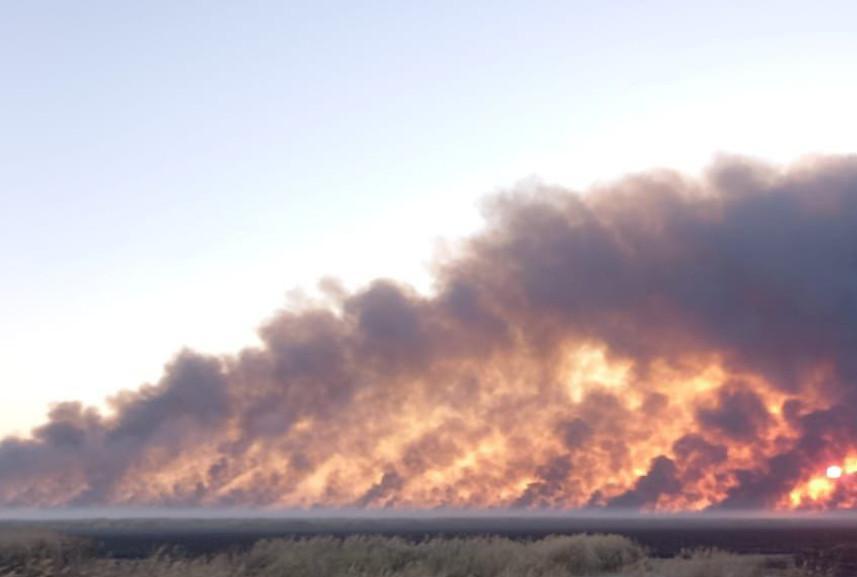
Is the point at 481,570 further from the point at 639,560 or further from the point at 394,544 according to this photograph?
the point at 639,560

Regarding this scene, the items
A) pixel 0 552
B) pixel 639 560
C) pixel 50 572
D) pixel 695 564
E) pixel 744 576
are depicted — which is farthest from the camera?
pixel 639 560

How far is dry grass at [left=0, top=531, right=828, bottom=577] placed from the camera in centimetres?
2664

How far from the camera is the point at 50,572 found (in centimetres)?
2314

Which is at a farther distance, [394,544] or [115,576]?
[394,544]

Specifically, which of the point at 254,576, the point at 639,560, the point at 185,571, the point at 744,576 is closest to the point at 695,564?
the point at 744,576

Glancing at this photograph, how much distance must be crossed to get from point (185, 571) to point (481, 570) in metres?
16.3

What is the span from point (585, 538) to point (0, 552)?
32.5 m

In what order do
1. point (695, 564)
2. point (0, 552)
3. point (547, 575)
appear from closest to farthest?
point (0, 552)
point (547, 575)
point (695, 564)

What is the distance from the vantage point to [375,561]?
37688mm

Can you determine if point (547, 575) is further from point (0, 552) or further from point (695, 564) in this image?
point (0, 552)

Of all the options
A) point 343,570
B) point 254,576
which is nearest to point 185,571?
point 254,576

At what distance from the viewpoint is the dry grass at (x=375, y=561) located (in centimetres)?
2664

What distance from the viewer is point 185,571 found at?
26234 mm

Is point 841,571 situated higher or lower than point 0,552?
lower
